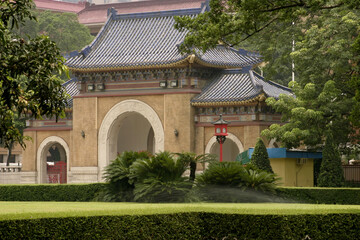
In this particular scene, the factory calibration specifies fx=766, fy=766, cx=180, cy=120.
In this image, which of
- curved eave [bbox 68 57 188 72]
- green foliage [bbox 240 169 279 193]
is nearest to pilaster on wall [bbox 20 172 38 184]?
curved eave [bbox 68 57 188 72]

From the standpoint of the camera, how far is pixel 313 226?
13867 millimetres

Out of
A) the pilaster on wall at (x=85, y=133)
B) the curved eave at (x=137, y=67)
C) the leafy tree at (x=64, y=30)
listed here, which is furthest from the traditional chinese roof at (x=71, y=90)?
the leafy tree at (x=64, y=30)

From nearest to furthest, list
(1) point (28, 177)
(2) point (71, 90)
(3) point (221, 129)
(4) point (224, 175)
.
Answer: (4) point (224, 175) < (3) point (221, 129) < (1) point (28, 177) < (2) point (71, 90)

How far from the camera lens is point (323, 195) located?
21.9 metres

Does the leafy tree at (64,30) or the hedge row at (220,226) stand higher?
the leafy tree at (64,30)

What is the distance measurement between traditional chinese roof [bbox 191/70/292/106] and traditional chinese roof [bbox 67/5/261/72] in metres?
0.86

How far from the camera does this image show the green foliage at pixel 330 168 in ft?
86.0

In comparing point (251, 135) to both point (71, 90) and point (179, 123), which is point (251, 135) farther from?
point (71, 90)

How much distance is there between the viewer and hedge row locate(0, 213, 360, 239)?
13.0m

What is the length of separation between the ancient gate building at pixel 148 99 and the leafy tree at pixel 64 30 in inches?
654

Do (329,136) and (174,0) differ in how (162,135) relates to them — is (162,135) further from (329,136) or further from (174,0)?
(174,0)

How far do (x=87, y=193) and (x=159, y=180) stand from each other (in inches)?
175

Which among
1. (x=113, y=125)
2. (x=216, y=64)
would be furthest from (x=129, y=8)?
(x=216, y=64)

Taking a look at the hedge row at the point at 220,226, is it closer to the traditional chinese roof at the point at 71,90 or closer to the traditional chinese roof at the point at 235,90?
the traditional chinese roof at the point at 235,90
